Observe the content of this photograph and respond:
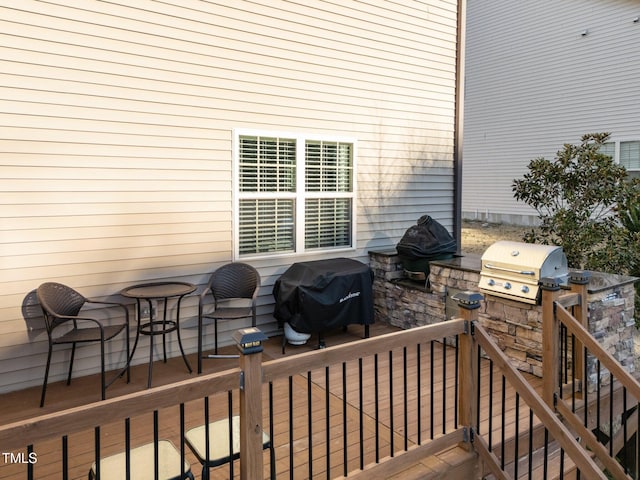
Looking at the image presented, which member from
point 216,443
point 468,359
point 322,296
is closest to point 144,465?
point 216,443

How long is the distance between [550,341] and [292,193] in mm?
2889

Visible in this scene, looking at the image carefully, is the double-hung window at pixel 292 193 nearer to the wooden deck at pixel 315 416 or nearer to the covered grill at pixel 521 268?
the wooden deck at pixel 315 416

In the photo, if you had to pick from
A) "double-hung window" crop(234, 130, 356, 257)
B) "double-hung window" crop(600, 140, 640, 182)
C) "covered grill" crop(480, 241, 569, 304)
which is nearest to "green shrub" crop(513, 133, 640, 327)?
"covered grill" crop(480, 241, 569, 304)

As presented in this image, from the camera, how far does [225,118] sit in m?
4.63

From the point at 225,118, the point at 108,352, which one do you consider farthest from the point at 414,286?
the point at 108,352

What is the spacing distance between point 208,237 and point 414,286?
7.35ft

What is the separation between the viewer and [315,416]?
3.39 meters

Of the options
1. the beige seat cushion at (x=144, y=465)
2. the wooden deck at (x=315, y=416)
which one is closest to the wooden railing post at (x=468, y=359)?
the wooden deck at (x=315, y=416)

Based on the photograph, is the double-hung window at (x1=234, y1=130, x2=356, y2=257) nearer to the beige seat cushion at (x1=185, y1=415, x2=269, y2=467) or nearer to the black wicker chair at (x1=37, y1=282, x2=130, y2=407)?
the black wicker chair at (x1=37, y1=282, x2=130, y2=407)

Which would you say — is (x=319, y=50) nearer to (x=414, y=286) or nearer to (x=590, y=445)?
(x=414, y=286)

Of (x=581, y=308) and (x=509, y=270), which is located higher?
(x=509, y=270)

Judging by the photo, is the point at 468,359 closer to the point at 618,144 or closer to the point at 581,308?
the point at 581,308

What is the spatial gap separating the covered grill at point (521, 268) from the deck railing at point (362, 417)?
14.4 inches

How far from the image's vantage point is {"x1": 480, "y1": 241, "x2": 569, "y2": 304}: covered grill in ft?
12.5
